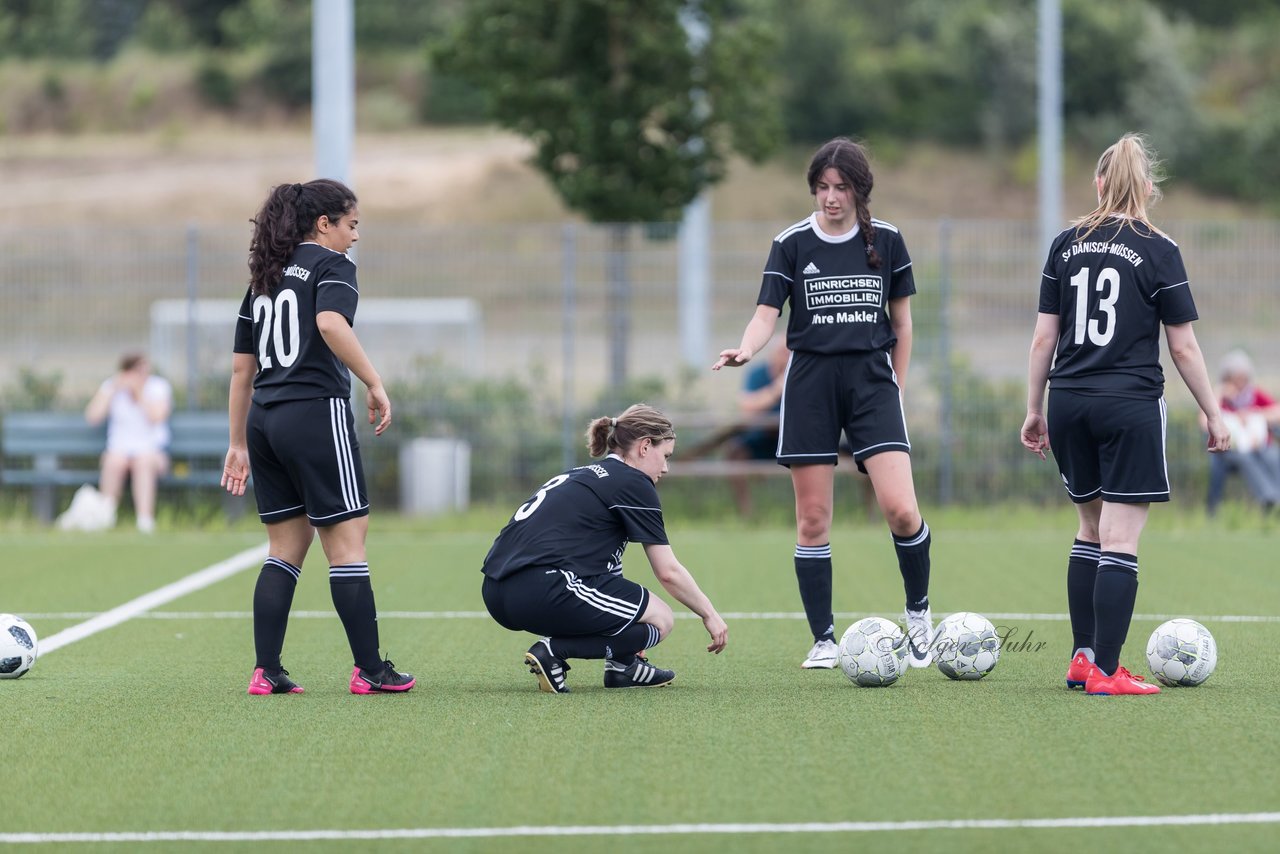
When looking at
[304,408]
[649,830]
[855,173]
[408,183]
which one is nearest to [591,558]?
[304,408]

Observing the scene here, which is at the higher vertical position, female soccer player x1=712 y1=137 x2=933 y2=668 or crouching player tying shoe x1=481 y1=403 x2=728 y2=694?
female soccer player x1=712 y1=137 x2=933 y2=668

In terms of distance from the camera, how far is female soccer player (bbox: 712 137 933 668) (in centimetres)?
688

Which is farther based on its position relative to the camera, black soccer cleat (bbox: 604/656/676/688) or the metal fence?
the metal fence

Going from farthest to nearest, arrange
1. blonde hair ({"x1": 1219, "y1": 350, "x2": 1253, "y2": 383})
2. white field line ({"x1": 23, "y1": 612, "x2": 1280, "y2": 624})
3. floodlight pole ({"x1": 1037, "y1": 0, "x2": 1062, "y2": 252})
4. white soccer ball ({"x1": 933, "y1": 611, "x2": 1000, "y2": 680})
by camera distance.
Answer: floodlight pole ({"x1": 1037, "y1": 0, "x2": 1062, "y2": 252}) → blonde hair ({"x1": 1219, "y1": 350, "x2": 1253, "y2": 383}) → white field line ({"x1": 23, "y1": 612, "x2": 1280, "y2": 624}) → white soccer ball ({"x1": 933, "y1": 611, "x2": 1000, "y2": 680})

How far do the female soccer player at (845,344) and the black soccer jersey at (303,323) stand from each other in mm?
1554

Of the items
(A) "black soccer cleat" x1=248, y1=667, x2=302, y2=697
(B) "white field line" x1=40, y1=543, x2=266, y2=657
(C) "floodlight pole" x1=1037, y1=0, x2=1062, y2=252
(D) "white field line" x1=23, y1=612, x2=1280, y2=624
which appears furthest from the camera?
(C) "floodlight pole" x1=1037, y1=0, x2=1062, y2=252

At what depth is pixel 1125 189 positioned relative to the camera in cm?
634

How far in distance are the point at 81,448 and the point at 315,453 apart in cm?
918

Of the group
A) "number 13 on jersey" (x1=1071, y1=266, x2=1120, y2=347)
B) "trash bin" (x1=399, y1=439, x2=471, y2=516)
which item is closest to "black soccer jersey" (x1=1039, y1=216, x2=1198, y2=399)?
"number 13 on jersey" (x1=1071, y1=266, x2=1120, y2=347)

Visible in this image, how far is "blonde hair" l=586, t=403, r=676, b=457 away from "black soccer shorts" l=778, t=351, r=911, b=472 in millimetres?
645

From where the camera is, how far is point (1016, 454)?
608 inches

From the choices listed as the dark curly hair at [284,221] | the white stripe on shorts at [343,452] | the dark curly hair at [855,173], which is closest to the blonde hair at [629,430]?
the white stripe on shorts at [343,452]

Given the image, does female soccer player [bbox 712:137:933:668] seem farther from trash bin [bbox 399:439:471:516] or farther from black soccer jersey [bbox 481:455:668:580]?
trash bin [bbox 399:439:471:516]

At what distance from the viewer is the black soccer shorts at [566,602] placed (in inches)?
253
